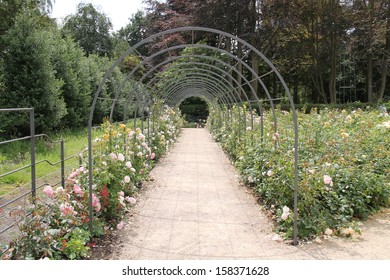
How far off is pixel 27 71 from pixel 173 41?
11.6 metres

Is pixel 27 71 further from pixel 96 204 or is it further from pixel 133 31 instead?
pixel 133 31

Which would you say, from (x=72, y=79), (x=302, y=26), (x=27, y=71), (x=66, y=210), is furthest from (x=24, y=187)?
(x=302, y=26)

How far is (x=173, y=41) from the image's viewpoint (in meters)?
20.9

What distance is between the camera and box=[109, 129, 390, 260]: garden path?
11.9 feet

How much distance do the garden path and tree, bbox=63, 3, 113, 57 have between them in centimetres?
2780

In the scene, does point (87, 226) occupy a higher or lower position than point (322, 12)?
lower

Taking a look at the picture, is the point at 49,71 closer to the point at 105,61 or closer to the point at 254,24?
the point at 105,61

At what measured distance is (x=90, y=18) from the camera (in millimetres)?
32156

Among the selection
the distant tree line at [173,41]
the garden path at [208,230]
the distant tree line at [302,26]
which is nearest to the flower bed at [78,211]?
the garden path at [208,230]

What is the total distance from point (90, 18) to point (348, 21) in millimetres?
20411

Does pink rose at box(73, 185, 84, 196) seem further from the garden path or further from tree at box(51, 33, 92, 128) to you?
tree at box(51, 33, 92, 128)

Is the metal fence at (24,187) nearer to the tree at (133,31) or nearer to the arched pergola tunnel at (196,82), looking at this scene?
the arched pergola tunnel at (196,82)

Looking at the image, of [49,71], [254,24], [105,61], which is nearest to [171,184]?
[49,71]

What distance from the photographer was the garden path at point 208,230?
3641mm
